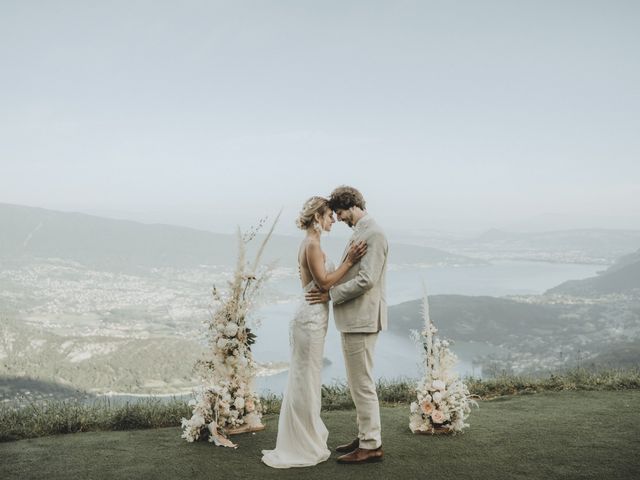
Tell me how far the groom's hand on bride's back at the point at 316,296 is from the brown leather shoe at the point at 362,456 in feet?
4.16

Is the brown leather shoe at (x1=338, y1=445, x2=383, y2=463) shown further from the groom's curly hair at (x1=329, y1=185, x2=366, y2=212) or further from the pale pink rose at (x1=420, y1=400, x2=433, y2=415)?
the groom's curly hair at (x1=329, y1=185, x2=366, y2=212)

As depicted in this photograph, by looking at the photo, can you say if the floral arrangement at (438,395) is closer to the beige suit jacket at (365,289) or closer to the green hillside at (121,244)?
the beige suit jacket at (365,289)

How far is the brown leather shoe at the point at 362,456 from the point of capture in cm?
425

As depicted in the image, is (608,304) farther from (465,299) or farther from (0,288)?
(0,288)

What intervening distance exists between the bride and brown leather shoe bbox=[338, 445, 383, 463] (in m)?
0.24

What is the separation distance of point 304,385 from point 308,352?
0.30 meters

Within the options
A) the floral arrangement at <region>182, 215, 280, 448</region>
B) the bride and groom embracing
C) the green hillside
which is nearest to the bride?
the bride and groom embracing

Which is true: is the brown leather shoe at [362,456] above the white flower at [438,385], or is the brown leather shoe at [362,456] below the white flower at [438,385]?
below

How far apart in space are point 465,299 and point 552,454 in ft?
221

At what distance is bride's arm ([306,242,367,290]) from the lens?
437 cm

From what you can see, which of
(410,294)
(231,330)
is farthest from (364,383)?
(410,294)

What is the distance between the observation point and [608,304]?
7044 centimetres

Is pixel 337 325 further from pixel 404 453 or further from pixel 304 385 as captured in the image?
pixel 404 453

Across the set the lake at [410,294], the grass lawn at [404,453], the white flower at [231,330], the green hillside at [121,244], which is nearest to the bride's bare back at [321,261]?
the white flower at [231,330]
